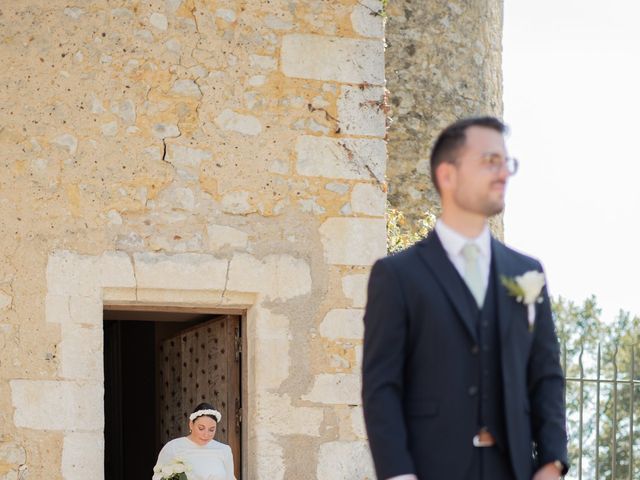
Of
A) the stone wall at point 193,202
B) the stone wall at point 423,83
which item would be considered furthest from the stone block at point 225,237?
the stone wall at point 423,83

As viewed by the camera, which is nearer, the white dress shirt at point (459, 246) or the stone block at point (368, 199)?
the white dress shirt at point (459, 246)

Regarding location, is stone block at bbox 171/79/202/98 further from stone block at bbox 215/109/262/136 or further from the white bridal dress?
the white bridal dress

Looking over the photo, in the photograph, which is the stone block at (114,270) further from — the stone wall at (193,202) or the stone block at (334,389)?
the stone block at (334,389)

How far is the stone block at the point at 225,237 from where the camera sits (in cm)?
685

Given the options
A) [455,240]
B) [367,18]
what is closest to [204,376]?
[367,18]

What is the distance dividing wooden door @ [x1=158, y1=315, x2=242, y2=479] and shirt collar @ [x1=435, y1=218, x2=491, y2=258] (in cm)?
401

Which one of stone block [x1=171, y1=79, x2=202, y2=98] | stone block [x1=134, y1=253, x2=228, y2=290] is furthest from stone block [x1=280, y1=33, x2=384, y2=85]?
stone block [x1=134, y1=253, x2=228, y2=290]

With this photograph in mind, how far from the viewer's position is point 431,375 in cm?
331

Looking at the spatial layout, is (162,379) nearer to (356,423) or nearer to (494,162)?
(356,423)

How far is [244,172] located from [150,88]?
693mm

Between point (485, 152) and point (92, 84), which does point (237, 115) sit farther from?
point (485, 152)

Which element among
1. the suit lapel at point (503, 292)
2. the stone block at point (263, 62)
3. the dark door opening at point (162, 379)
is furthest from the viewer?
the dark door opening at point (162, 379)

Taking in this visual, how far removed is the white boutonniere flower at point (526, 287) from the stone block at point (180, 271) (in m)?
3.59

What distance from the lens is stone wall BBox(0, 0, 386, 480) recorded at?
6586 mm
